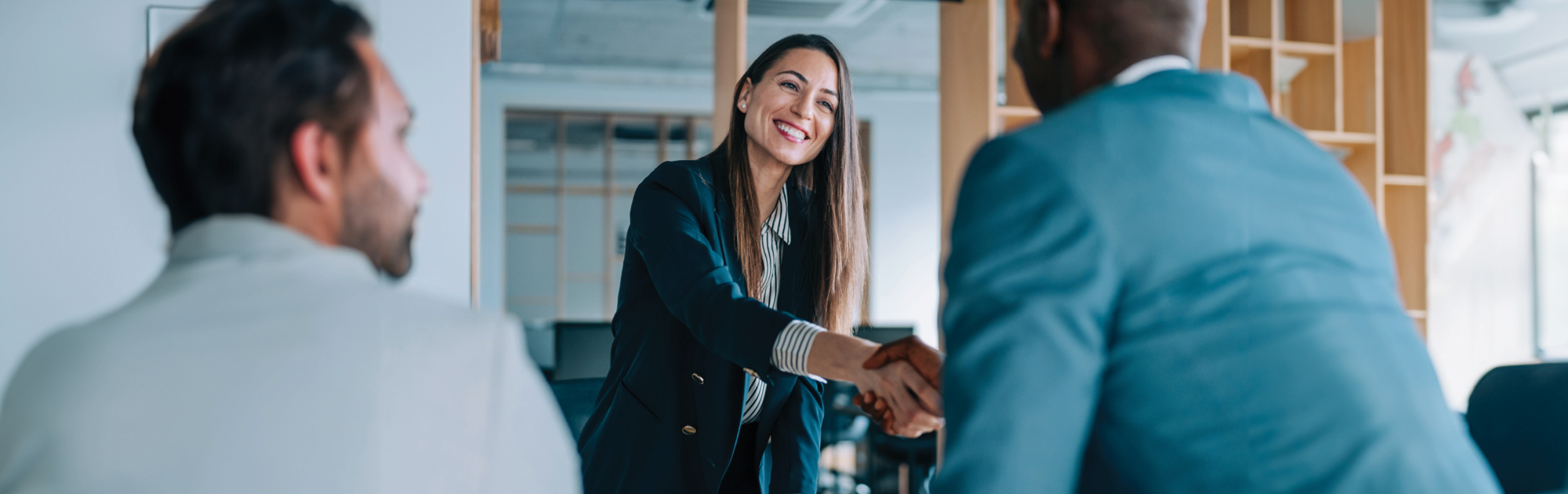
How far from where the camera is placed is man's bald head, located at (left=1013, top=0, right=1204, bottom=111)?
76 cm

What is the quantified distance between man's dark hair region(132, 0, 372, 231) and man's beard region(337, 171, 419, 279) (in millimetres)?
31

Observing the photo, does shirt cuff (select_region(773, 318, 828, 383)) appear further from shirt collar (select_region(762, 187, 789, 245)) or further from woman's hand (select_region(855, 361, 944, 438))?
shirt collar (select_region(762, 187, 789, 245))

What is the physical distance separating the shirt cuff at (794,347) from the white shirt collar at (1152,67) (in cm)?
57

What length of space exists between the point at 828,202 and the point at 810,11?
4563 millimetres

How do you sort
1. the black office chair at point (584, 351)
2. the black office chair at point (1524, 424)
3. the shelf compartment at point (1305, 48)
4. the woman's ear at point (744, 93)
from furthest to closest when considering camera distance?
the shelf compartment at point (1305, 48) < the black office chair at point (584, 351) < the woman's ear at point (744, 93) < the black office chair at point (1524, 424)

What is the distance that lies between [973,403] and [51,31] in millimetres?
861

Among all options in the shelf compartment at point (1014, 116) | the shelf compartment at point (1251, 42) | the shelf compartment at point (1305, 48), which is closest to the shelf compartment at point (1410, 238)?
the shelf compartment at point (1305, 48)

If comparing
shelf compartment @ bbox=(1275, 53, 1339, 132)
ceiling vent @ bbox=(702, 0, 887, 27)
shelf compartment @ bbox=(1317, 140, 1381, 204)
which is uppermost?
ceiling vent @ bbox=(702, 0, 887, 27)

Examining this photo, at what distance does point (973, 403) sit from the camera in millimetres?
644

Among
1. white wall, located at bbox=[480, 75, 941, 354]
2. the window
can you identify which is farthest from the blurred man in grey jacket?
the window

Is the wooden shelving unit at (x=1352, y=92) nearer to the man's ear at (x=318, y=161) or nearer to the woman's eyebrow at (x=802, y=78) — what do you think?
the woman's eyebrow at (x=802, y=78)

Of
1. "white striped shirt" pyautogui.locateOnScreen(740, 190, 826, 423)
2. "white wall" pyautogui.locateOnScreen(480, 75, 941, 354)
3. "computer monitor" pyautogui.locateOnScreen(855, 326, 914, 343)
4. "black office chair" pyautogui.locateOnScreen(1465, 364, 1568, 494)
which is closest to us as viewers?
"black office chair" pyautogui.locateOnScreen(1465, 364, 1568, 494)

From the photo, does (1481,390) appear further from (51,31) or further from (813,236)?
(51,31)

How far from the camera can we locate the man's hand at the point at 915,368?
115 cm
